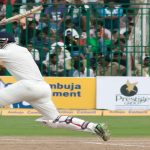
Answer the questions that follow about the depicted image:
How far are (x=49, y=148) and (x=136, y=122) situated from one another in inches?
209

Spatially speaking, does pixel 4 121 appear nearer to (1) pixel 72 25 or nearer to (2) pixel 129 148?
(1) pixel 72 25

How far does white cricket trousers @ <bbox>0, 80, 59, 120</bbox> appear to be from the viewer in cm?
1099

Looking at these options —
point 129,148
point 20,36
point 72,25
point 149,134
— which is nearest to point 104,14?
point 72,25

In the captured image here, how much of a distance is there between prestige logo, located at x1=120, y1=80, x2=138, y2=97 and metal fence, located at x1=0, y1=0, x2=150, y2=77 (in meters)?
0.40

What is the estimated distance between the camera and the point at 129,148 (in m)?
11.5

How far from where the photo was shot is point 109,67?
63.5ft

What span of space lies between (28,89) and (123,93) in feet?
26.9

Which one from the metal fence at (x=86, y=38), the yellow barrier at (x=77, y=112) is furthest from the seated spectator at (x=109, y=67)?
the yellow barrier at (x=77, y=112)

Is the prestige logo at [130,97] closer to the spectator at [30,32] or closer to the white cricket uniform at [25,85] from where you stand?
the spectator at [30,32]

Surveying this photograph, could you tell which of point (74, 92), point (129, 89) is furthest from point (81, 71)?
point (129, 89)

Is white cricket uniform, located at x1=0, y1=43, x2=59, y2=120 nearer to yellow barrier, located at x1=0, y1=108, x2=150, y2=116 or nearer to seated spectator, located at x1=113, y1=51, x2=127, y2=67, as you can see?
yellow barrier, located at x1=0, y1=108, x2=150, y2=116

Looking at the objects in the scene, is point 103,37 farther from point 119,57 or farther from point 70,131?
point 70,131

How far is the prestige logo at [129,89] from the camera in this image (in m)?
18.9

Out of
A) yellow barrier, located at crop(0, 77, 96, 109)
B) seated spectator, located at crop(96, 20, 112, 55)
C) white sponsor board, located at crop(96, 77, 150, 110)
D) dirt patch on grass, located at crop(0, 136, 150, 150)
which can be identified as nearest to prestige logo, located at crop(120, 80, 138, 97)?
Result: white sponsor board, located at crop(96, 77, 150, 110)
